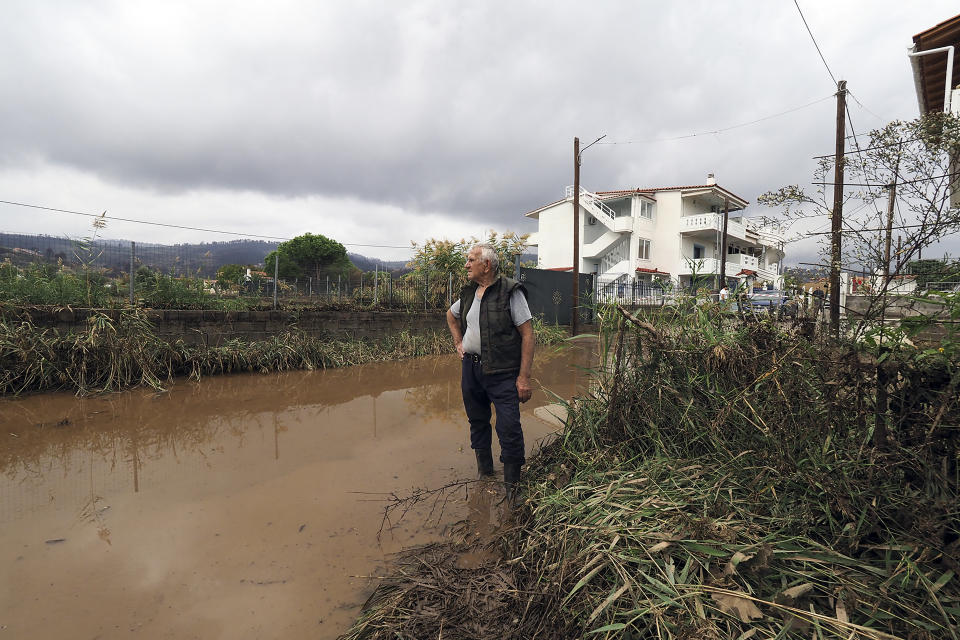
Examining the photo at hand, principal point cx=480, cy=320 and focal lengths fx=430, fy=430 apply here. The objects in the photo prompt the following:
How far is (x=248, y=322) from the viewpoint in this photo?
23.2 feet

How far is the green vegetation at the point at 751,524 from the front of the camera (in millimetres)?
1251

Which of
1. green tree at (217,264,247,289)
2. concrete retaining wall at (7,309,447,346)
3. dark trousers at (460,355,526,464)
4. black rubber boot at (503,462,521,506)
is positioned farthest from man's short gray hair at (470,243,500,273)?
green tree at (217,264,247,289)

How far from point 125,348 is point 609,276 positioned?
87.2 ft

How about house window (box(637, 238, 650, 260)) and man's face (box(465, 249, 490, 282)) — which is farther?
house window (box(637, 238, 650, 260))

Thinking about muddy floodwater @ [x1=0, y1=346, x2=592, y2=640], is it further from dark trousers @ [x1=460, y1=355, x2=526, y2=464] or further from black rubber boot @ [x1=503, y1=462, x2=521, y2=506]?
dark trousers @ [x1=460, y1=355, x2=526, y2=464]

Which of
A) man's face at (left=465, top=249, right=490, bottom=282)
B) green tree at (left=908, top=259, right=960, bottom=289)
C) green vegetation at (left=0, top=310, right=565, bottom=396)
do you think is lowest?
green vegetation at (left=0, top=310, right=565, bottom=396)

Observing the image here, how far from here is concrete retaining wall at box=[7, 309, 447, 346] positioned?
18.1 feet

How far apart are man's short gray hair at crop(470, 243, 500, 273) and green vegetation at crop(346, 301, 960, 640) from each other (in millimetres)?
1276

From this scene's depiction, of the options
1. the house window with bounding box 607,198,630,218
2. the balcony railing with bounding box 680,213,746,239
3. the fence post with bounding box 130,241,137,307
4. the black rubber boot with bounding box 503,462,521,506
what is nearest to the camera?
the black rubber boot with bounding box 503,462,521,506

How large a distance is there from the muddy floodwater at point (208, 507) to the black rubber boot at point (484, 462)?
0.56 ft

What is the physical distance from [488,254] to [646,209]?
28696 mm

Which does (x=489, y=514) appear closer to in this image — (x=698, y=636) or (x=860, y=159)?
(x=698, y=636)

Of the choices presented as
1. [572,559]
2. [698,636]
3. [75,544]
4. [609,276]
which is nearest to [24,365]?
[75,544]

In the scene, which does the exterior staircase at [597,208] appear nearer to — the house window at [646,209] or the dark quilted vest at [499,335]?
the house window at [646,209]
